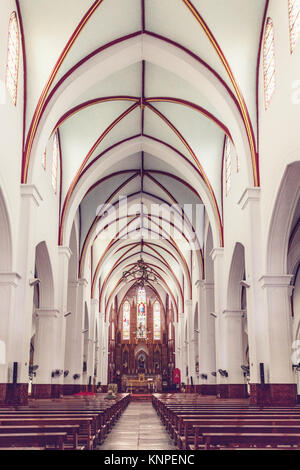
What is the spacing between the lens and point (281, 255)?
52.0 ft

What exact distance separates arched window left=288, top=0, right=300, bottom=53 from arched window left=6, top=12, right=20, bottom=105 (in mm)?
7699

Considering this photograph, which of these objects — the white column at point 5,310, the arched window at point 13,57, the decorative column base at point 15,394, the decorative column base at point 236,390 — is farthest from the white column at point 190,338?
the arched window at point 13,57

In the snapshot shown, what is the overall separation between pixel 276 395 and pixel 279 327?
1.97 meters

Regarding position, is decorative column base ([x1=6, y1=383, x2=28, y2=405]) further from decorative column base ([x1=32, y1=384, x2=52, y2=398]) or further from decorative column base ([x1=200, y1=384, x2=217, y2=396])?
decorative column base ([x1=200, y1=384, x2=217, y2=396])

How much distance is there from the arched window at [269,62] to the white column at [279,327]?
549 centimetres

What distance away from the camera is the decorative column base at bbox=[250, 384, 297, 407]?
1475 centimetres

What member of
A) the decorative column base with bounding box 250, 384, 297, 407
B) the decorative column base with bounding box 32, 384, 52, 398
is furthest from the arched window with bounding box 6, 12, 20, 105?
the decorative column base with bounding box 250, 384, 297, 407

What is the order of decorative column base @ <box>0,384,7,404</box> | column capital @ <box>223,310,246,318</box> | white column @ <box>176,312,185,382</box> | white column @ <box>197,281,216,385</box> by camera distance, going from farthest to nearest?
white column @ <box>176,312,185,382</box> → white column @ <box>197,281,216,385</box> → column capital @ <box>223,310,246,318</box> → decorative column base @ <box>0,384,7,404</box>

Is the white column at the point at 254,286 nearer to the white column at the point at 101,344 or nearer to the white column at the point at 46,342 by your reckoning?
the white column at the point at 46,342

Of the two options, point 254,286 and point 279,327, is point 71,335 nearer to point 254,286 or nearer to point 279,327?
point 254,286

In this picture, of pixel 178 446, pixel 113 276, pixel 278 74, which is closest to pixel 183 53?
pixel 278 74

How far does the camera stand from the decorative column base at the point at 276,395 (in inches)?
581

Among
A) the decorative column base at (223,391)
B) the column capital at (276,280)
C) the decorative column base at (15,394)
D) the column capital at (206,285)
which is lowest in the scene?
the decorative column base at (223,391)

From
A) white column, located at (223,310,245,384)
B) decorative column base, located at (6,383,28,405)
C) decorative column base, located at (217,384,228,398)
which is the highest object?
white column, located at (223,310,245,384)
